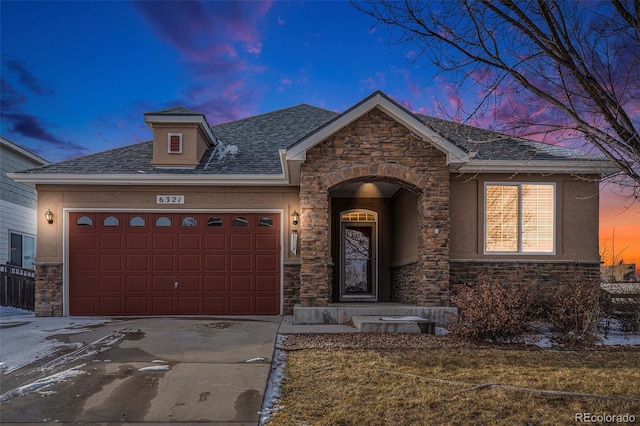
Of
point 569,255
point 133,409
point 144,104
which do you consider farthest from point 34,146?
point 569,255

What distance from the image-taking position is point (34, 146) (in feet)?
67.1

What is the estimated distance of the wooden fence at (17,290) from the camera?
1264 centimetres

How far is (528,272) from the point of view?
1111 centimetres

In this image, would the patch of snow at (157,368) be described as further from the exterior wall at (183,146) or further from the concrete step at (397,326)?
the exterior wall at (183,146)

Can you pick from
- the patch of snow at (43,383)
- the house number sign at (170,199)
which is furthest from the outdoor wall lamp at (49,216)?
the patch of snow at (43,383)

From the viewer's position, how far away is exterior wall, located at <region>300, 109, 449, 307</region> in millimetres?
10086

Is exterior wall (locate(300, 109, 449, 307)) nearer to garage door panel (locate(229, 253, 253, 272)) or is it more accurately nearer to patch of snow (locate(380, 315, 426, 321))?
patch of snow (locate(380, 315, 426, 321))

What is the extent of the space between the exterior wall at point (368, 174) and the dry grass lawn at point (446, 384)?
2549 mm

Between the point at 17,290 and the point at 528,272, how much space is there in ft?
43.9

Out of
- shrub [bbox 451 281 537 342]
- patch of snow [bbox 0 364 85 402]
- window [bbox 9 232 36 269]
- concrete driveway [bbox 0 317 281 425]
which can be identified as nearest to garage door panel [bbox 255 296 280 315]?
concrete driveway [bbox 0 317 281 425]

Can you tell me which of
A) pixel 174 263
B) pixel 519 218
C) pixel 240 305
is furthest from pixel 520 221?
pixel 174 263

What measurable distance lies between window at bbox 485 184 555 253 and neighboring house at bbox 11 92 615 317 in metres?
0.03

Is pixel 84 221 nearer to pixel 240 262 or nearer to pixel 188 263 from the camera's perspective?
pixel 188 263

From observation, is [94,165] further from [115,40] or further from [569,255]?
[569,255]
